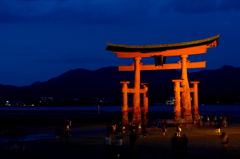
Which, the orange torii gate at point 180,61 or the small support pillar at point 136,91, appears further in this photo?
the small support pillar at point 136,91

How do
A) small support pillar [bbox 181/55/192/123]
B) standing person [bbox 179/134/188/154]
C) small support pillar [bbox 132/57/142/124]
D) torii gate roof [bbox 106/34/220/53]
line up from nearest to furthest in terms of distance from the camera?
standing person [bbox 179/134/188/154] → torii gate roof [bbox 106/34/220/53] → small support pillar [bbox 181/55/192/123] → small support pillar [bbox 132/57/142/124]

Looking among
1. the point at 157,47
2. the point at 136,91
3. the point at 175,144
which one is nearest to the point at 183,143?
the point at 175,144

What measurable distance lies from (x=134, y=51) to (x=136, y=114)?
5930 mm

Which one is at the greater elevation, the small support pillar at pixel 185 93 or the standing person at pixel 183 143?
the small support pillar at pixel 185 93

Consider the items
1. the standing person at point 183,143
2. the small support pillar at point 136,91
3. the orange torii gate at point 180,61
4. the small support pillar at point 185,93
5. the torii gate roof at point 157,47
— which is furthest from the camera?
the small support pillar at point 136,91

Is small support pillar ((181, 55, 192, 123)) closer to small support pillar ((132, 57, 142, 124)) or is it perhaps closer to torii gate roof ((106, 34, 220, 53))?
torii gate roof ((106, 34, 220, 53))

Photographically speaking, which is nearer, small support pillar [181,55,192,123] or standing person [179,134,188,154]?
standing person [179,134,188,154]

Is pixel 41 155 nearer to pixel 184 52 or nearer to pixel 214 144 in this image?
pixel 214 144

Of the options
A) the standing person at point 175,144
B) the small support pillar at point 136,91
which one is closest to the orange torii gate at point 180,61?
the small support pillar at point 136,91

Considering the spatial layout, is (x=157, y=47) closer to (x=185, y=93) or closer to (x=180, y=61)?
(x=180, y=61)

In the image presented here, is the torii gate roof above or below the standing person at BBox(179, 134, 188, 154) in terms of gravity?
above

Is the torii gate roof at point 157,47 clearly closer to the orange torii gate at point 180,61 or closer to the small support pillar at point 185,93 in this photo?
the orange torii gate at point 180,61

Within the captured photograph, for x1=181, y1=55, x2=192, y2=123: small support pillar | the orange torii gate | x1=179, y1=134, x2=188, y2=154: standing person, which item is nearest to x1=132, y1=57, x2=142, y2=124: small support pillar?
the orange torii gate

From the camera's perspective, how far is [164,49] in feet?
103
